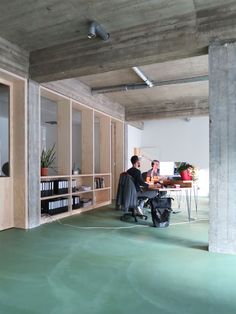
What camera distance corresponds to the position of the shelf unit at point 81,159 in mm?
5707

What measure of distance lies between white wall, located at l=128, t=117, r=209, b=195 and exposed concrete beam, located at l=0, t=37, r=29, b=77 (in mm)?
5490

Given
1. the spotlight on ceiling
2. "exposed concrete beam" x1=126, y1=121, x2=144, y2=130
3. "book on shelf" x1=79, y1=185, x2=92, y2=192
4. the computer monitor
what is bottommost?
"book on shelf" x1=79, y1=185, x2=92, y2=192

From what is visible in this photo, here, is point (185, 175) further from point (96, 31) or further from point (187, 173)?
point (96, 31)

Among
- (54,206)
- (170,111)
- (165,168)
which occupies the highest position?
(170,111)

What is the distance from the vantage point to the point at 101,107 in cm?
714

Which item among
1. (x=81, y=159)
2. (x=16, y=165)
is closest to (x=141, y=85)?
(x=81, y=159)

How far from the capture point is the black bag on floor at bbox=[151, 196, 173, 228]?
189 inches

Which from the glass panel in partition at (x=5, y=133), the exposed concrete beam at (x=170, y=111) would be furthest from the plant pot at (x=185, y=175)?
the glass panel in partition at (x=5, y=133)

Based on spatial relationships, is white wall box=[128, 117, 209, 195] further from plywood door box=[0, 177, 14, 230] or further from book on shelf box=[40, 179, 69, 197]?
plywood door box=[0, 177, 14, 230]

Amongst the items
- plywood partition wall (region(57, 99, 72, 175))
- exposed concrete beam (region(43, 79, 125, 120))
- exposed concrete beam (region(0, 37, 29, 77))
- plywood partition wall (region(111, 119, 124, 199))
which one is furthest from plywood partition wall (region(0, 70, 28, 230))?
plywood partition wall (region(111, 119, 124, 199))

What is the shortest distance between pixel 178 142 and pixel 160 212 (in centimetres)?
602

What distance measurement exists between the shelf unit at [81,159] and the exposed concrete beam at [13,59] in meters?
0.58

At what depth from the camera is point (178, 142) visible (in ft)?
34.4

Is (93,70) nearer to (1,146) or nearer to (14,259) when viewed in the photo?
(1,146)
